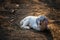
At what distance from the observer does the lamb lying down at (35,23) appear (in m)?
5.04

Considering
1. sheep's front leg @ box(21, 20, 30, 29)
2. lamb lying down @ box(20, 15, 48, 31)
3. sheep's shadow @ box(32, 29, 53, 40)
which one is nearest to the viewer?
sheep's shadow @ box(32, 29, 53, 40)

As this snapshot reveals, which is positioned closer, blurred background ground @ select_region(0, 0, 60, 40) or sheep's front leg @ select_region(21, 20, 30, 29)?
blurred background ground @ select_region(0, 0, 60, 40)

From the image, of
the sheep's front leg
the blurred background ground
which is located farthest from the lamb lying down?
the blurred background ground

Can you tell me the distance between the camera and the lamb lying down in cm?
504

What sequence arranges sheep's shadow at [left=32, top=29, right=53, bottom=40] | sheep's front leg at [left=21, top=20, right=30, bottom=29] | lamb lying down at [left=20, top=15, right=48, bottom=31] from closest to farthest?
sheep's shadow at [left=32, top=29, right=53, bottom=40] < lamb lying down at [left=20, top=15, right=48, bottom=31] < sheep's front leg at [left=21, top=20, right=30, bottom=29]

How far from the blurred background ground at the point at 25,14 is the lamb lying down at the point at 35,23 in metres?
0.15

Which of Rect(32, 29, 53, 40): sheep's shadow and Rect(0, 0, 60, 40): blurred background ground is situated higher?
Rect(0, 0, 60, 40): blurred background ground

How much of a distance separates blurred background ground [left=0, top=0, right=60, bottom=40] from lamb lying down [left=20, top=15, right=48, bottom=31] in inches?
5.8

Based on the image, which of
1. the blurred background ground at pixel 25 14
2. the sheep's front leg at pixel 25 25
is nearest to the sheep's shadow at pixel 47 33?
the blurred background ground at pixel 25 14

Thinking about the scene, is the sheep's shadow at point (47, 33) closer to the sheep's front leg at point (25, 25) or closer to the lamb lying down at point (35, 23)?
the lamb lying down at point (35, 23)

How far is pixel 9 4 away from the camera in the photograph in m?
7.22

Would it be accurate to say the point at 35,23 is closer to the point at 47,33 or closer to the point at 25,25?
the point at 25,25

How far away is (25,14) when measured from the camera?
6.33 metres

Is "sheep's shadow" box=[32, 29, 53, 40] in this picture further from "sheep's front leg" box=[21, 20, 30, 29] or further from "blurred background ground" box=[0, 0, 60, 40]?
"sheep's front leg" box=[21, 20, 30, 29]
